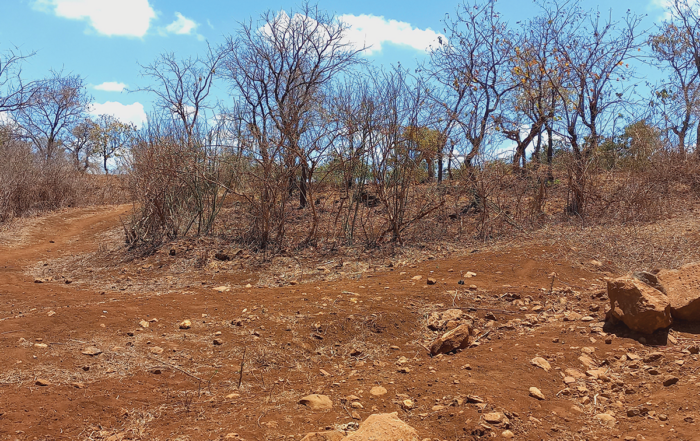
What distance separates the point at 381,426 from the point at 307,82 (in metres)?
13.1

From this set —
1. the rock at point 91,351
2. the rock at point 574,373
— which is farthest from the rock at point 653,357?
the rock at point 91,351

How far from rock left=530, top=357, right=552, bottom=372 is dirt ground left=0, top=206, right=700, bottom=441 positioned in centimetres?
3

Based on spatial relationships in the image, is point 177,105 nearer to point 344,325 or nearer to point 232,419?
point 344,325

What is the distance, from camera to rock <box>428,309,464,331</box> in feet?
15.9

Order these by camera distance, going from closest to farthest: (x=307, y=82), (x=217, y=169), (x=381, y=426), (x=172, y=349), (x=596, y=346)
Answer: (x=381, y=426) → (x=596, y=346) → (x=172, y=349) → (x=217, y=169) → (x=307, y=82)

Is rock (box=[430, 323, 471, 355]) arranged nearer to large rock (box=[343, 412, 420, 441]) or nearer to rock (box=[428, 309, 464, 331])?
rock (box=[428, 309, 464, 331])

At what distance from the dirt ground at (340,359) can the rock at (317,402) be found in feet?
0.21

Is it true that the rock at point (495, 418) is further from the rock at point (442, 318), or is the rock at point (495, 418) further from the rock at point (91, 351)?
the rock at point (91, 351)

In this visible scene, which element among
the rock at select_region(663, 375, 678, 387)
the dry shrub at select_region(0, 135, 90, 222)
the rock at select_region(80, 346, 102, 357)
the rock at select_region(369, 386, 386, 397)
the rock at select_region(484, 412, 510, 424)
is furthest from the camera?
the dry shrub at select_region(0, 135, 90, 222)

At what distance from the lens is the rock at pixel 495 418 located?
294 centimetres

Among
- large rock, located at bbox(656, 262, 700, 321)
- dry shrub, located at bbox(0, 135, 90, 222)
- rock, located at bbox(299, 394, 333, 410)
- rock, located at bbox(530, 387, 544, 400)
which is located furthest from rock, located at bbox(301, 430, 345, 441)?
dry shrub, located at bbox(0, 135, 90, 222)

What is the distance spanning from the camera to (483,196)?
8.84m

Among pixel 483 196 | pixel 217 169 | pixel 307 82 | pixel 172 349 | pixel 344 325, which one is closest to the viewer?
pixel 172 349

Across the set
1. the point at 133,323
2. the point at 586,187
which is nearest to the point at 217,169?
the point at 133,323
